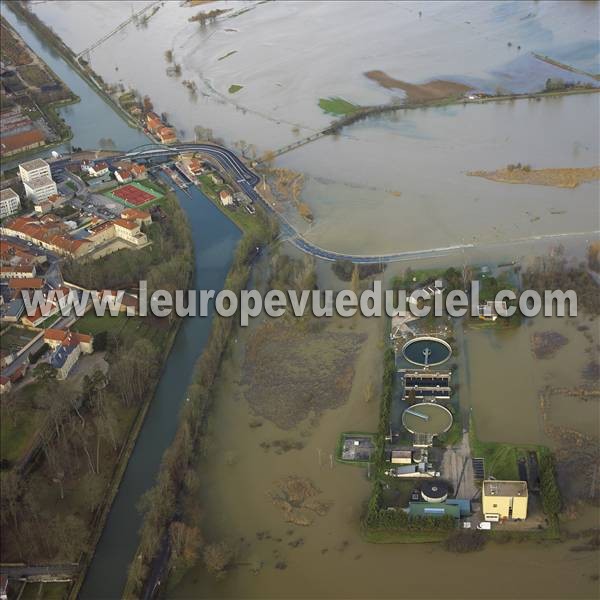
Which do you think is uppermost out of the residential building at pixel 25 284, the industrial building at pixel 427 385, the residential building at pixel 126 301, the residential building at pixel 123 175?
the residential building at pixel 123 175

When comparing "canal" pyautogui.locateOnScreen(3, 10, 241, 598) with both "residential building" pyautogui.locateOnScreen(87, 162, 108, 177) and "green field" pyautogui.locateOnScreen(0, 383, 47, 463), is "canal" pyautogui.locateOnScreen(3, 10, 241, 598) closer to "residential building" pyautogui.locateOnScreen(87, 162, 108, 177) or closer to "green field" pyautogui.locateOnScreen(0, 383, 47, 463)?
"green field" pyautogui.locateOnScreen(0, 383, 47, 463)

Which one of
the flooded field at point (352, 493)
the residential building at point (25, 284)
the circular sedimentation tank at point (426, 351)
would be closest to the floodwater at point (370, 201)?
the flooded field at point (352, 493)

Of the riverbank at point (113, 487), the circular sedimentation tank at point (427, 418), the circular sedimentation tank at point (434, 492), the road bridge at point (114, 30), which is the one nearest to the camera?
the riverbank at point (113, 487)

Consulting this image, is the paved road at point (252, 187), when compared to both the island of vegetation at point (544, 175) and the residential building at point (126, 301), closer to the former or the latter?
the island of vegetation at point (544, 175)

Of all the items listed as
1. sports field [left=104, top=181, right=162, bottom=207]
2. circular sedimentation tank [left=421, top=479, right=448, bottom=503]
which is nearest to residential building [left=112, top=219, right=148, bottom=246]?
sports field [left=104, top=181, right=162, bottom=207]

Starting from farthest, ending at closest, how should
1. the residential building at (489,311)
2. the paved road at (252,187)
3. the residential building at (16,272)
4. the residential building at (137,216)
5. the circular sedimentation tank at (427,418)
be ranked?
the residential building at (137,216) → the paved road at (252,187) → the residential building at (16,272) → the residential building at (489,311) → the circular sedimentation tank at (427,418)

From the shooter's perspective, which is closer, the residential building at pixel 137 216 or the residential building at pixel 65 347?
the residential building at pixel 65 347

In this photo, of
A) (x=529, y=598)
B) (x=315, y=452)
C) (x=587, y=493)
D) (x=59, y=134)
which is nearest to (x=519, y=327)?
(x=587, y=493)
